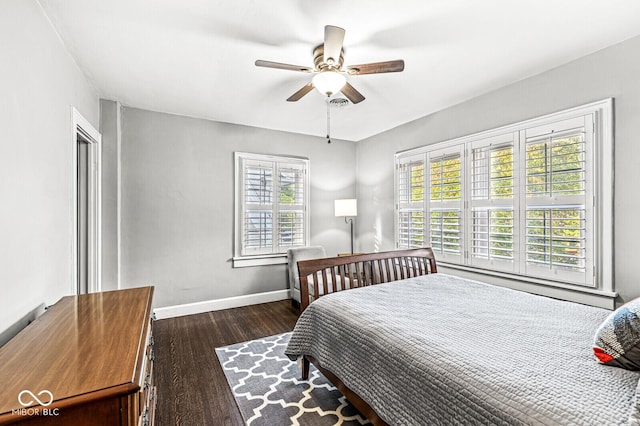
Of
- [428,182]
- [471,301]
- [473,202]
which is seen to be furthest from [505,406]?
[428,182]

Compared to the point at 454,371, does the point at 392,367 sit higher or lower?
lower

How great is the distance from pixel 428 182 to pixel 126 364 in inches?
141

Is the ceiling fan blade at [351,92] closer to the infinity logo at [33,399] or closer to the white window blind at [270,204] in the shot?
the white window blind at [270,204]

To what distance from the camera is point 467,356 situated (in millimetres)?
1242

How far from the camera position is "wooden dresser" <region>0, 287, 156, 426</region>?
805mm

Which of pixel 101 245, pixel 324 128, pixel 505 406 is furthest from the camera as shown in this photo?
pixel 324 128

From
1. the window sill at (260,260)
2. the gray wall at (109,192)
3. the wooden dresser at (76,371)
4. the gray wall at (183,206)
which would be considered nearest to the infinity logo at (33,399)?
the wooden dresser at (76,371)

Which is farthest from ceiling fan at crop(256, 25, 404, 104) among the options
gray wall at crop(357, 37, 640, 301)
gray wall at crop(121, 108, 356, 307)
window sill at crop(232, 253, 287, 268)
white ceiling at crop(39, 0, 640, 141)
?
window sill at crop(232, 253, 287, 268)

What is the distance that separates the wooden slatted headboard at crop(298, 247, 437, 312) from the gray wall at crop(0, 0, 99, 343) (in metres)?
1.58

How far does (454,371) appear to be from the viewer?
117 centimetres

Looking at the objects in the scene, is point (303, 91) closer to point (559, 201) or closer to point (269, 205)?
point (269, 205)

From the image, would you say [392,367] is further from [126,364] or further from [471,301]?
[126,364]

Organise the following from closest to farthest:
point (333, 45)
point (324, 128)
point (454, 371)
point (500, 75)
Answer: point (454, 371) → point (333, 45) → point (500, 75) → point (324, 128)

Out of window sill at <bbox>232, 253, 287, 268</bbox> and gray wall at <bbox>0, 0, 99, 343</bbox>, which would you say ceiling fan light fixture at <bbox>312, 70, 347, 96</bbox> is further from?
window sill at <bbox>232, 253, 287, 268</bbox>
